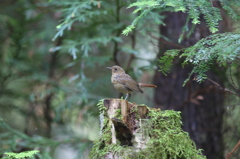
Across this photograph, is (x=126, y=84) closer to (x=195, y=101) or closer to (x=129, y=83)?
(x=129, y=83)

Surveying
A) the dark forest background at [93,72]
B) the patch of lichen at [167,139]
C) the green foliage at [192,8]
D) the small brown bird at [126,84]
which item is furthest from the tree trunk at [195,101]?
the patch of lichen at [167,139]

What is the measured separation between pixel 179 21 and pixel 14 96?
3912 mm

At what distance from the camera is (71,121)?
7.87 m

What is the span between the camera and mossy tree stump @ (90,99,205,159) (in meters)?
2.75

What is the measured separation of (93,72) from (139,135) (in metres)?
5.48

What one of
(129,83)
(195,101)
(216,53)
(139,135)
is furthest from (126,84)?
(216,53)

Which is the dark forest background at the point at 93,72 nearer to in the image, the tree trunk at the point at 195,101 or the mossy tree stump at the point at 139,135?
the tree trunk at the point at 195,101

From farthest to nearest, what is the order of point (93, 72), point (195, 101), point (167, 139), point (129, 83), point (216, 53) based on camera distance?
point (93, 72), point (195, 101), point (129, 83), point (167, 139), point (216, 53)

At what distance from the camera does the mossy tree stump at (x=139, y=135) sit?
275 cm

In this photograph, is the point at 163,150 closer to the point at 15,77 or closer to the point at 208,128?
the point at 208,128

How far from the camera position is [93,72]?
8.21 m

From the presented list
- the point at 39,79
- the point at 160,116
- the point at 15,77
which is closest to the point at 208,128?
the point at 160,116

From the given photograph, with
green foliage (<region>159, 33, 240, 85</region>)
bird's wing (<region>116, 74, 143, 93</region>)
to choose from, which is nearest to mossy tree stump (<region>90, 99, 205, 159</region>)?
green foliage (<region>159, 33, 240, 85</region>)

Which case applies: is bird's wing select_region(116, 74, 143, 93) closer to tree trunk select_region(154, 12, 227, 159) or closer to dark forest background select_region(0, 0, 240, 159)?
dark forest background select_region(0, 0, 240, 159)
